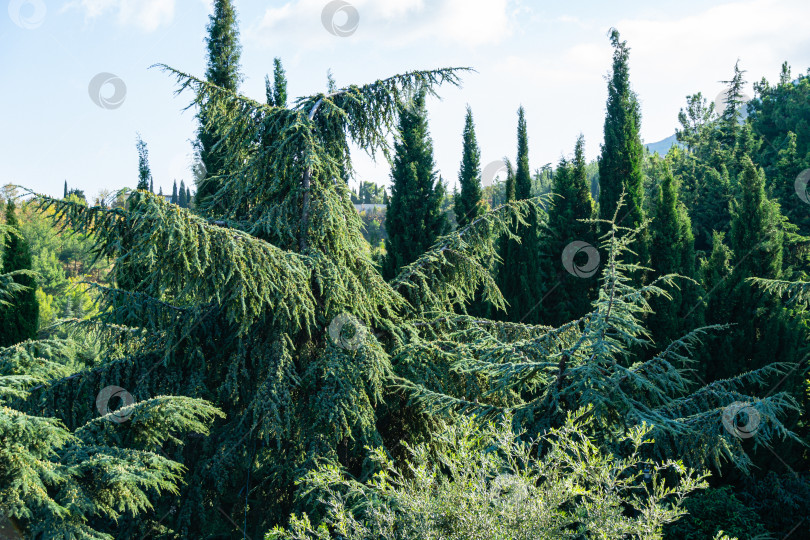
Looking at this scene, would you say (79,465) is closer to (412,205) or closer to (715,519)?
(715,519)

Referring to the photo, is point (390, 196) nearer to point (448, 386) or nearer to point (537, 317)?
point (537, 317)

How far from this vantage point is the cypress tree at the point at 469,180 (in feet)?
46.7

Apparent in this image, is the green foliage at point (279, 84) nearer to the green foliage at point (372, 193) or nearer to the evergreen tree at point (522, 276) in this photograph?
the evergreen tree at point (522, 276)

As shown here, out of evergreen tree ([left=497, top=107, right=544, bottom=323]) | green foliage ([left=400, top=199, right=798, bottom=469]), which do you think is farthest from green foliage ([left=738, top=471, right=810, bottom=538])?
evergreen tree ([left=497, top=107, right=544, bottom=323])

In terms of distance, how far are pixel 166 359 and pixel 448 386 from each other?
8.68 feet

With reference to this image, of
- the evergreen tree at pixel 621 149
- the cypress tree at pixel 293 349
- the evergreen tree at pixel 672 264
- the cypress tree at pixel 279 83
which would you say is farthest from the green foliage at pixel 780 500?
the cypress tree at pixel 279 83

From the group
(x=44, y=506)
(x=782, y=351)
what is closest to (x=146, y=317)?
(x=44, y=506)

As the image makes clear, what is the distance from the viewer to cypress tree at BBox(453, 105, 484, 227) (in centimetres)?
1423

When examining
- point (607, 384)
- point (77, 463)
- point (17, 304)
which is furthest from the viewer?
point (17, 304)

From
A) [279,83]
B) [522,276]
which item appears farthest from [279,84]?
[522,276]

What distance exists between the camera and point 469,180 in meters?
14.5

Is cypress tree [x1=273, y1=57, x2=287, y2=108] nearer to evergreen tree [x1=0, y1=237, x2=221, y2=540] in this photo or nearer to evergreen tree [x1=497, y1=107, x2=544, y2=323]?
evergreen tree [x1=497, y1=107, x2=544, y2=323]

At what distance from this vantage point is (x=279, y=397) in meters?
4.18

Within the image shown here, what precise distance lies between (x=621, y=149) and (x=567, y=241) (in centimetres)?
269
